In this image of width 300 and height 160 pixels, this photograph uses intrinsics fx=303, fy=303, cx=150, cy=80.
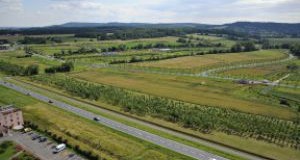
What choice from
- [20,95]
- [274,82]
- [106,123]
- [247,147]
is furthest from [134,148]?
[274,82]

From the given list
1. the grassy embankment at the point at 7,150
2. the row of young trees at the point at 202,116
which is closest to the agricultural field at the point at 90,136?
the grassy embankment at the point at 7,150

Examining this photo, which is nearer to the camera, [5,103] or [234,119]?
[234,119]

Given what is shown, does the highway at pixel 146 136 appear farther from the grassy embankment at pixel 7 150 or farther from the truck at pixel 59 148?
the grassy embankment at pixel 7 150

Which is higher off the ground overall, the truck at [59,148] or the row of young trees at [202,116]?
the row of young trees at [202,116]

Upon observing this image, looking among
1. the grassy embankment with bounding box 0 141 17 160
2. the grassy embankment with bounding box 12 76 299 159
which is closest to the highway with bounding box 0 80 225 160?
the grassy embankment with bounding box 12 76 299 159

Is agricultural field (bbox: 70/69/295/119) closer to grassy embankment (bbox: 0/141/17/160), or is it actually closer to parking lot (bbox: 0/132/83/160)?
parking lot (bbox: 0/132/83/160)

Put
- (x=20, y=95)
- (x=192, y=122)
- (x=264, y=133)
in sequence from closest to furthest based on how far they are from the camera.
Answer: (x=264, y=133) < (x=192, y=122) < (x=20, y=95)

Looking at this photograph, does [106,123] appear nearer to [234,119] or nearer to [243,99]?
[234,119]
